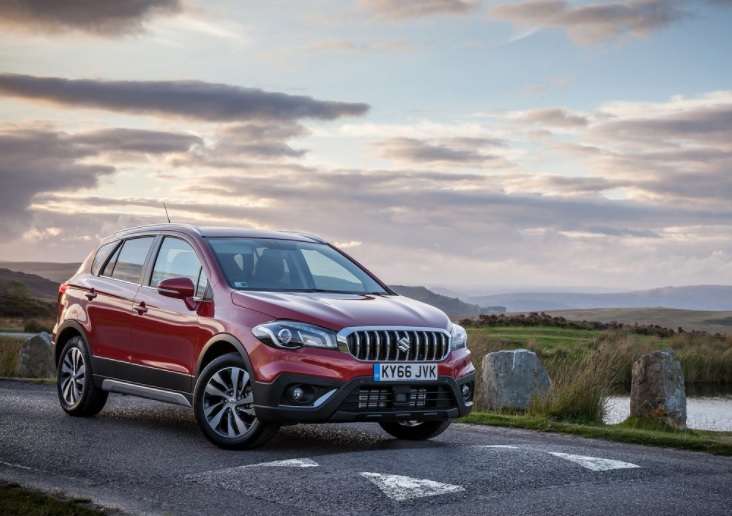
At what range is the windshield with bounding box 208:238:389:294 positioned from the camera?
1038cm

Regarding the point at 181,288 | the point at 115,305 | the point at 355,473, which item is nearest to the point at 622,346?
the point at 115,305

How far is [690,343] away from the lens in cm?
4041

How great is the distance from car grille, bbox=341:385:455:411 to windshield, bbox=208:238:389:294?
1501 millimetres

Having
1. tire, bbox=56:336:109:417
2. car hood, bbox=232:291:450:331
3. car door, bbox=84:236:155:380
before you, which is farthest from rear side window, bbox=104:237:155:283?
car hood, bbox=232:291:450:331

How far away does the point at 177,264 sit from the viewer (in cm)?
1098

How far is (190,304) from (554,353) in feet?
89.3

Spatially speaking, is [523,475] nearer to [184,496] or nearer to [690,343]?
[184,496]

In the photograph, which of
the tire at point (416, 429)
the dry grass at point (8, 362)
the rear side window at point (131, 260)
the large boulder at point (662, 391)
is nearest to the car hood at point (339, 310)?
the tire at point (416, 429)

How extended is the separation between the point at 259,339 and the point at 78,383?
3.80 metres

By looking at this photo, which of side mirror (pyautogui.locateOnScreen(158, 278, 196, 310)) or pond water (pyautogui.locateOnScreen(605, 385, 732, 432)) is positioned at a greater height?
side mirror (pyautogui.locateOnScreen(158, 278, 196, 310))

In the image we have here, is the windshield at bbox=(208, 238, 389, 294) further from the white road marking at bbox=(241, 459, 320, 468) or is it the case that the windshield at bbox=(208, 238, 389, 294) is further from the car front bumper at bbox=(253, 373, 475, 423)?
the white road marking at bbox=(241, 459, 320, 468)

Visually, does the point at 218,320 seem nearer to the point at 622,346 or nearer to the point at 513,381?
the point at 513,381

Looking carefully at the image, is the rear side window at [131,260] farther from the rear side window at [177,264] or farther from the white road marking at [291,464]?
the white road marking at [291,464]

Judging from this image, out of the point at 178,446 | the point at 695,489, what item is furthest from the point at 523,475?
→ the point at 178,446
